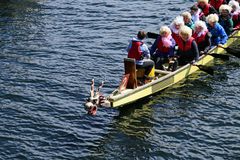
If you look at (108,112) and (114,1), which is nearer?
(108,112)

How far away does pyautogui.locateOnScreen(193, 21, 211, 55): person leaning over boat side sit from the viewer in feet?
72.1

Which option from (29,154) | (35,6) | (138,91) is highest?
(35,6)

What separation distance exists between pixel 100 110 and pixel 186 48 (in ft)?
16.0

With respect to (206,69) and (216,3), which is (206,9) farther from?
(206,69)

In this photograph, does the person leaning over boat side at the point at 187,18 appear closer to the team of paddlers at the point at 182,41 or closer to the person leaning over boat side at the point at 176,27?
the team of paddlers at the point at 182,41

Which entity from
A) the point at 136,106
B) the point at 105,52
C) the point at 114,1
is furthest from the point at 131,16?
the point at 136,106

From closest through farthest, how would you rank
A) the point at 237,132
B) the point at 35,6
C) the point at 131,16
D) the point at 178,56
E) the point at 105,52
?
the point at 237,132 → the point at 178,56 → the point at 105,52 → the point at 131,16 → the point at 35,6

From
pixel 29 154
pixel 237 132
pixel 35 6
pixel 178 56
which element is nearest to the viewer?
pixel 29 154

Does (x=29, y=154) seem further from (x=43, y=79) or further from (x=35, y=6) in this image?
(x=35, y=6)

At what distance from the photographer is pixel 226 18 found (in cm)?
2480

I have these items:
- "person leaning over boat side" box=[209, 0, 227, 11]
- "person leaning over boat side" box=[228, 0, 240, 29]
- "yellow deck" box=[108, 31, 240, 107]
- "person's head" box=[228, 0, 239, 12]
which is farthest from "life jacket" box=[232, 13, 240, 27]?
"yellow deck" box=[108, 31, 240, 107]

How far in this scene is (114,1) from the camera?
33.6 m

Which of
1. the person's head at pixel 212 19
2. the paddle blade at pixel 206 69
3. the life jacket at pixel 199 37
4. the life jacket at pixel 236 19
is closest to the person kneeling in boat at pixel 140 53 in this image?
the paddle blade at pixel 206 69

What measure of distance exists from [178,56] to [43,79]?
19.3ft
